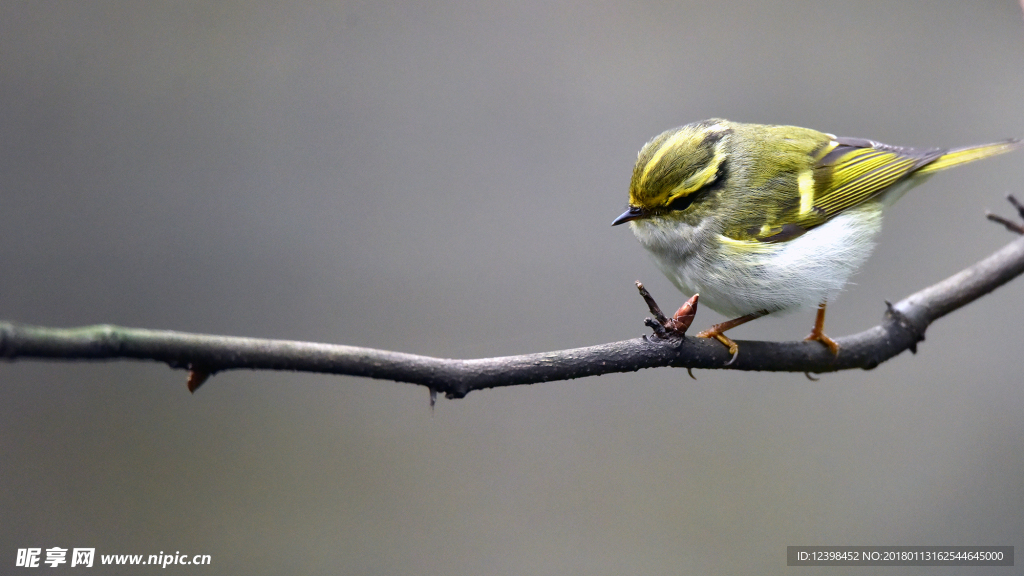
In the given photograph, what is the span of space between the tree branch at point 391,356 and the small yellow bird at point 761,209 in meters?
0.19

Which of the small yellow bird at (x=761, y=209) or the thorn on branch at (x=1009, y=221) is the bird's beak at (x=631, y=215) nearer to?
the small yellow bird at (x=761, y=209)

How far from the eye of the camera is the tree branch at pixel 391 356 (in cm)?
86

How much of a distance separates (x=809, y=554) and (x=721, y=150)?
1606 mm

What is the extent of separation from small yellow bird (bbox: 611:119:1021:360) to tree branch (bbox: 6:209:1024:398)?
19 centimetres

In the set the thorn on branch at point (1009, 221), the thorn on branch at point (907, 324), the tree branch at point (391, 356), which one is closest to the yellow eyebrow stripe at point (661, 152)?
the tree branch at point (391, 356)

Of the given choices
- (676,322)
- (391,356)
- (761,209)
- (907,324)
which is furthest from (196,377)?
(907,324)

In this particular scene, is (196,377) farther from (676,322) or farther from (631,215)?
(631,215)

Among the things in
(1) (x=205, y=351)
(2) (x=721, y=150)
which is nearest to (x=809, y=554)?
(2) (x=721, y=150)

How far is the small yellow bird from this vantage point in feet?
6.15

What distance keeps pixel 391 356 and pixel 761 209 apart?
1.34 metres

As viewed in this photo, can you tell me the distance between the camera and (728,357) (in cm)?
155

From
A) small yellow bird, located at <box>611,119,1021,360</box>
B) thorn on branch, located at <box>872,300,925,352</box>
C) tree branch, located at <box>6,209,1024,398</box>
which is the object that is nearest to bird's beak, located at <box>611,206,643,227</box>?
small yellow bird, located at <box>611,119,1021,360</box>

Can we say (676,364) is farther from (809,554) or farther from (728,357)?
(809,554)

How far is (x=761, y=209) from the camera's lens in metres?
1.98
